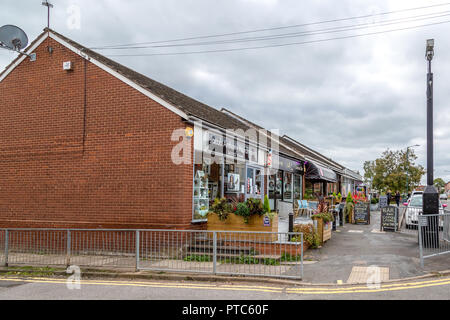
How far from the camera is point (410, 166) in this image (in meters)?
47.1

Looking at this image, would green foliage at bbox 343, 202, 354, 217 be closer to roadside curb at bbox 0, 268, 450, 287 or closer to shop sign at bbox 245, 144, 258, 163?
shop sign at bbox 245, 144, 258, 163

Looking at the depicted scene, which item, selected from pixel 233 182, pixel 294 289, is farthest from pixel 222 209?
pixel 294 289

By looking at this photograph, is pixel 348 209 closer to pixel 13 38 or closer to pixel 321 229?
pixel 321 229

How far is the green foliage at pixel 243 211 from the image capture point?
11141 millimetres

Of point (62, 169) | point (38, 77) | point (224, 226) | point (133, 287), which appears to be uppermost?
point (38, 77)

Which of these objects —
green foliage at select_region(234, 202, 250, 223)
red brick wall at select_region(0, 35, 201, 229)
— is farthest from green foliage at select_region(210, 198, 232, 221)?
red brick wall at select_region(0, 35, 201, 229)

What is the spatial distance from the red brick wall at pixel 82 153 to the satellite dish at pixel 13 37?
58cm

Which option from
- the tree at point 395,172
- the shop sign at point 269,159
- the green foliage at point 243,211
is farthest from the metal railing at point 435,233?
the tree at point 395,172

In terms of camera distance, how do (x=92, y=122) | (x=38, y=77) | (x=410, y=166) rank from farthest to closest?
(x=410, y=166) < (x=38, y=77) < (x=92, y=122)

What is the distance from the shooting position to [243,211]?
1117 cm
